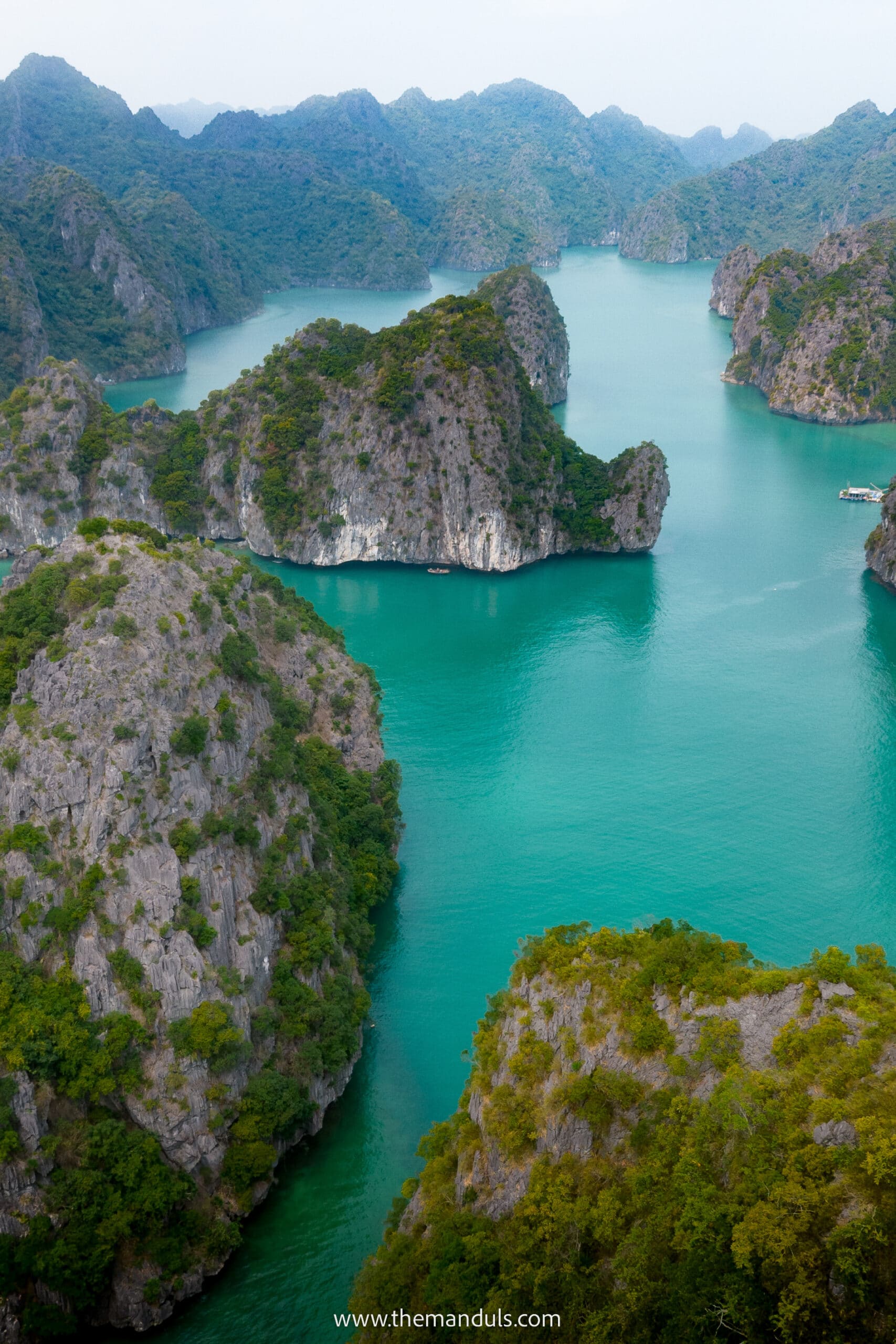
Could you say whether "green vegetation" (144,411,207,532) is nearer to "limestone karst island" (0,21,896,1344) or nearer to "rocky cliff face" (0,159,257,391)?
"limestone karst island" (0,21,896,1344)

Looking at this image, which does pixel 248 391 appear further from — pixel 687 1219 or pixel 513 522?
pixel 687 1219

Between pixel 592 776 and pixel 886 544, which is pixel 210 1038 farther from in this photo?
pixel 886 544

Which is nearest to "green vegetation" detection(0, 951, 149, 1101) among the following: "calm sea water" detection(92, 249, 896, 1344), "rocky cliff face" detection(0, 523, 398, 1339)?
"rocky cliff face" detection(0, 523, 398, 1339)

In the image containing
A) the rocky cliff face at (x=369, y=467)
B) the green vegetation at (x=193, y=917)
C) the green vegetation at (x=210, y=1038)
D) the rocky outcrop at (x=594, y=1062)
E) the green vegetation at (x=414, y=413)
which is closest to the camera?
the rocky outcrop at (x=594, y=1062)

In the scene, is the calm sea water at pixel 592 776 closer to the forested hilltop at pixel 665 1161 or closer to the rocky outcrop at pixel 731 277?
the forested hilltop at pixel 665 1161

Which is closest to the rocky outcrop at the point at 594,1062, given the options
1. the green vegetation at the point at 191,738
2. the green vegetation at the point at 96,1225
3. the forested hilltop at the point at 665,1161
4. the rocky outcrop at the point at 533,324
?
the forested hilltop at the point at 665,1161
